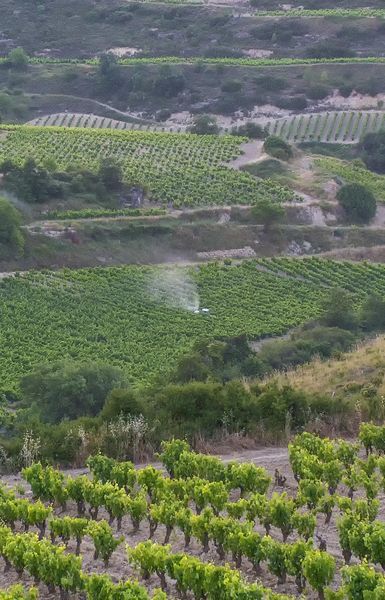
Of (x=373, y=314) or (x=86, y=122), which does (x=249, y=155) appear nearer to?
(x=86, y=122)

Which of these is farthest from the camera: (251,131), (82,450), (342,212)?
(251,131)

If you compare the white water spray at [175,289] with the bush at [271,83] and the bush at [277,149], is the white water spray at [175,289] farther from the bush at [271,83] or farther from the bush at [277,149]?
the bush at [271,83]

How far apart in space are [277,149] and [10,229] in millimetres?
31922

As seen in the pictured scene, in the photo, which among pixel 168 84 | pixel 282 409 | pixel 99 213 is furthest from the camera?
pixel 168 84

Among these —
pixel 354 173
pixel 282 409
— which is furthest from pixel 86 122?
pixel 282 409

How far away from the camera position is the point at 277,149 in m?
89.8

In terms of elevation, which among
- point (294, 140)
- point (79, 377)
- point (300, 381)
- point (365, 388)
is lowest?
point (294, 140)

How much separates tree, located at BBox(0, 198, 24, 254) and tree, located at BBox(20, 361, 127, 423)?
68.2 feet

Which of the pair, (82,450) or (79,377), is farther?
(79,377)

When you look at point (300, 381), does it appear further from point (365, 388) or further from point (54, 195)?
point (54, 195)

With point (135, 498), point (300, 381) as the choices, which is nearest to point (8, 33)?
point (300, 381)

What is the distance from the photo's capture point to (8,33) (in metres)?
145

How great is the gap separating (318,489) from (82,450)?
20.2ft

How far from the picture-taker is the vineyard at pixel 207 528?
1490cm
